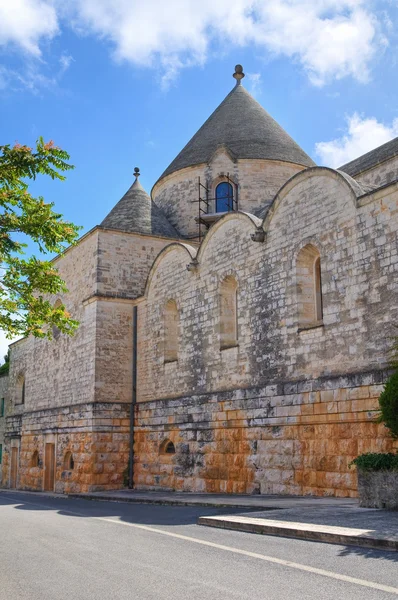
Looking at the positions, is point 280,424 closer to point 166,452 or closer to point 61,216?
point 166,452

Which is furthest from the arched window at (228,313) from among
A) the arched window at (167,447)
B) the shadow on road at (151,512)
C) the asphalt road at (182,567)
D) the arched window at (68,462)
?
the arched window at (68,462)

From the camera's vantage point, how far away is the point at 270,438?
564 inches

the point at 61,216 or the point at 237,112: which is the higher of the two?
the point at 237,112

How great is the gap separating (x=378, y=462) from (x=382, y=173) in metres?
10.1

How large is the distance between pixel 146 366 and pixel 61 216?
12189 mm

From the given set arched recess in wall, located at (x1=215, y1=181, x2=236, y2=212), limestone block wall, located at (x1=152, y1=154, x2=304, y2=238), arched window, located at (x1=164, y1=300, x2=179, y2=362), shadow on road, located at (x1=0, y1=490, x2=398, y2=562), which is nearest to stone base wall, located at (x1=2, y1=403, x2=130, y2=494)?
arched window, located at (x1=164, y1=300, x2=179, y2=362)

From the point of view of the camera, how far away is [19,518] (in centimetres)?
1257

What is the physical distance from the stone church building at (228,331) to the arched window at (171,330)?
1.7 inches

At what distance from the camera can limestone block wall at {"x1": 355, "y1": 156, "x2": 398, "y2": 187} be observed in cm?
1708

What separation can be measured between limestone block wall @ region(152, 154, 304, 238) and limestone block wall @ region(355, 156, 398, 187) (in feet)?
17.5

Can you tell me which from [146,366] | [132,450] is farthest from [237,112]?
[132,450]

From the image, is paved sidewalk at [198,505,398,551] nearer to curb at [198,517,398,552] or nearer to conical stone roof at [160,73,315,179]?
curb at [198,517,398,552]

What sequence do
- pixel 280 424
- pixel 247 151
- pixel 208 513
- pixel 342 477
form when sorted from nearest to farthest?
pixel 208 513, pixel 342 477, pixel 280 424, pixel 247 151

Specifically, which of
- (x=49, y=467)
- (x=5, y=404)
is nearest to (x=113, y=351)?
(x=49, y=467)
